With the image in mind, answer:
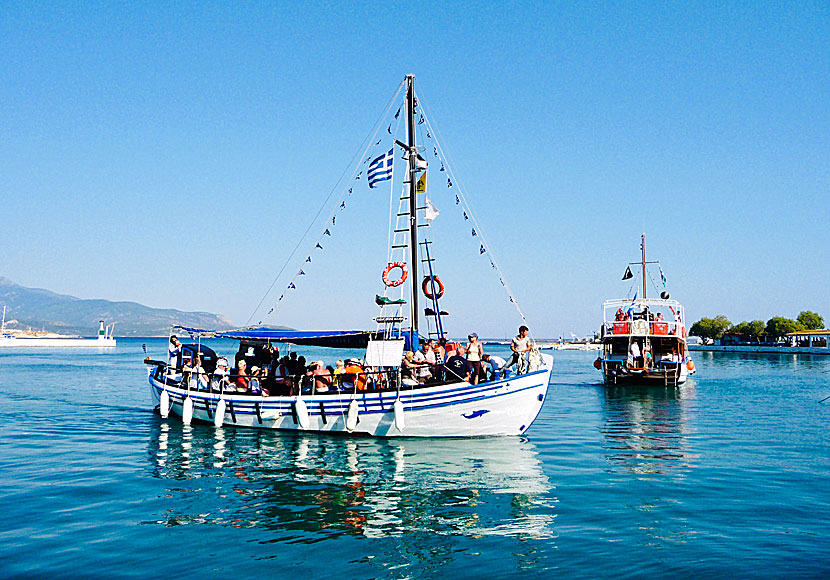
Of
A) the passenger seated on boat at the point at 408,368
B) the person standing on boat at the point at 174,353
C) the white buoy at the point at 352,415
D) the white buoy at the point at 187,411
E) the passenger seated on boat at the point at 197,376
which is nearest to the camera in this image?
the passenger seated on boat at the point at 408,368

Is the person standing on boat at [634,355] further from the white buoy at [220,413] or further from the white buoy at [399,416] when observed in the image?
the white buoy at [220,413]

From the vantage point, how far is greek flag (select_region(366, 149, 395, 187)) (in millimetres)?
21672

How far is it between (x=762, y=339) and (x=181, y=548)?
5901 inches

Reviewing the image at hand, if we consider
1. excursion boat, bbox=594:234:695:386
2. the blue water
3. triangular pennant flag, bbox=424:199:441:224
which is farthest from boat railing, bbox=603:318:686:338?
triangular pennant flag, bbox=424:199:441:224

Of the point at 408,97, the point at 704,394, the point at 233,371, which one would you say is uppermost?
the point at 408,97

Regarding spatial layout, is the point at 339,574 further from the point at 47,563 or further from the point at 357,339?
the point at 357,339


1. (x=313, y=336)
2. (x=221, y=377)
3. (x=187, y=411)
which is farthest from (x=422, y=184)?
(x=187, y=411)

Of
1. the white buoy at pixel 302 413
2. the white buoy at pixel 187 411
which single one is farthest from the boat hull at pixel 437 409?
the white buoy at pixel 187 411

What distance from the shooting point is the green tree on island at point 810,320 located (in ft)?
454

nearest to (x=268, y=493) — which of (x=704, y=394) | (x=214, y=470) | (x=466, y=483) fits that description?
(x=214, y=470)

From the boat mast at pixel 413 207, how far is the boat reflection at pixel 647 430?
23.5 feet

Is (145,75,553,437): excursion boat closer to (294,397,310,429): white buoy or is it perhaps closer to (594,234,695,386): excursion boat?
(294,397,310,429): white buoy

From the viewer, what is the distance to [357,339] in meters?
20.9

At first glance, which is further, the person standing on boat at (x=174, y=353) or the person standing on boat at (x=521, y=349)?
the person standing on boat at (x=174, y=353)
